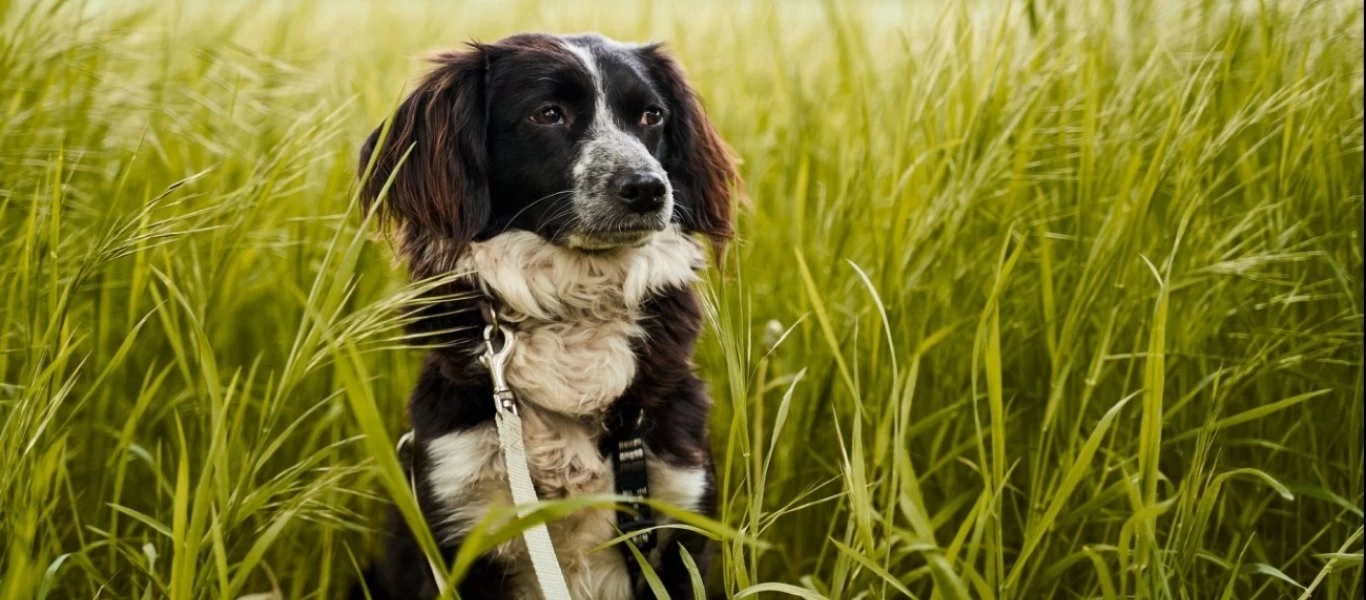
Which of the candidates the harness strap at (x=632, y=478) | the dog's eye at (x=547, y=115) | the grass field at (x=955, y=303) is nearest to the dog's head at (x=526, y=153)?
the dog's eye at (x=547, y=115)

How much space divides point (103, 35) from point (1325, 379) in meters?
3.04

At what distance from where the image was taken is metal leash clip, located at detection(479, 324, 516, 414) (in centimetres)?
197

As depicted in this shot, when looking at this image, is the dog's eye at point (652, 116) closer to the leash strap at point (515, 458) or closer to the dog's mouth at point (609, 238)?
the dog's mouth at point (609, 238)

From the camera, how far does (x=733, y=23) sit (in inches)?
184

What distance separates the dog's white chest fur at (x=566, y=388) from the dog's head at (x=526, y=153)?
59 millimetres

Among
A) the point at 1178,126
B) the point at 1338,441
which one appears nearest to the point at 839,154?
the point at 1178,126

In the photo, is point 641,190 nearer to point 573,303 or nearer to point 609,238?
point 609,238

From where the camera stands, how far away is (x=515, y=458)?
6.23 ft

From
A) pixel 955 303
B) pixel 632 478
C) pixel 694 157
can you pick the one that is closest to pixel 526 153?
pixel 694 157

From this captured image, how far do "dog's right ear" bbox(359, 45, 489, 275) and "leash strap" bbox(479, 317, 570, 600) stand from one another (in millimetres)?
248

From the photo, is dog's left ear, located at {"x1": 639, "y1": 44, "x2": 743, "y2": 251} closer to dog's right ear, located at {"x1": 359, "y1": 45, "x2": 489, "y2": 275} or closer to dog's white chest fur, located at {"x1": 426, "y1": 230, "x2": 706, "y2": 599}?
dog's white chest fur, located at {"x1": 426, "y1": 230, "x2": 706, "y2": 599}

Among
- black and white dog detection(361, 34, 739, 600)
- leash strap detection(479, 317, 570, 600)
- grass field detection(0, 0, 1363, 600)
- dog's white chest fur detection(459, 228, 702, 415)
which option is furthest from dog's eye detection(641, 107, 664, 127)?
leash strap detection(479, 317, 570, 600)

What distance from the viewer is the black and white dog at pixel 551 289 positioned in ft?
7.02

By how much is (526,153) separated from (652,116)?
12.0 inches
